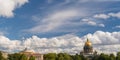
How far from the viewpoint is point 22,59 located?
188 m

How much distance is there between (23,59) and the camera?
18775cm

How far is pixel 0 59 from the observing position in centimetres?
19025

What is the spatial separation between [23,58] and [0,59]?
39.4 feet

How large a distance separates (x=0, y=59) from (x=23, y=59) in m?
12.5

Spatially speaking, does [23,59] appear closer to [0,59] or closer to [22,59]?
[22,59]

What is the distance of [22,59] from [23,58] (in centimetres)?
266

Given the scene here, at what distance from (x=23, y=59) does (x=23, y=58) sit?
2533mm

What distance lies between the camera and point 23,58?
7490 inches

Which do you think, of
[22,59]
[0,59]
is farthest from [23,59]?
[0,59]

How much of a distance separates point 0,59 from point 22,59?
12036mm
